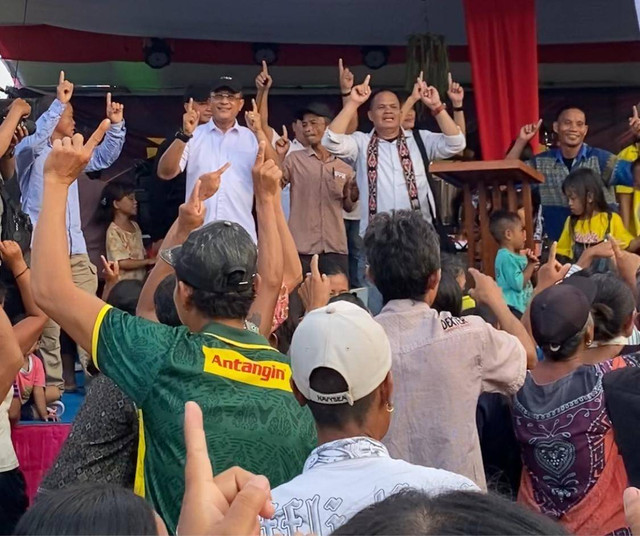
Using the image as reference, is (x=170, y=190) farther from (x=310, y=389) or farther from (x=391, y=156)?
(x=310, y=389)

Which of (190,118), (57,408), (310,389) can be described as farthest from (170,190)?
(310,389)

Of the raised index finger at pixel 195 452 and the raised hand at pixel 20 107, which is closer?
the raised index finger at pixel 195 452

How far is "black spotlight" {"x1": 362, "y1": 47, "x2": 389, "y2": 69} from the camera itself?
8.95 meters

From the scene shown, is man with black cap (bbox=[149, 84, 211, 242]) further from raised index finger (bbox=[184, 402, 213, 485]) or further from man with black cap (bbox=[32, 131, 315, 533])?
raised index finger (bbox=[184, 402, 213, 485])

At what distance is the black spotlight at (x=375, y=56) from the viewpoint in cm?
895

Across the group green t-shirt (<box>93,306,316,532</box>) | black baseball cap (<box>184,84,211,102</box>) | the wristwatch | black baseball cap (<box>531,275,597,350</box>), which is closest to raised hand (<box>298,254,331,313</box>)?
black baseball cap (<box>531,275,597,350</box>)

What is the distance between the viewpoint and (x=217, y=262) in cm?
213

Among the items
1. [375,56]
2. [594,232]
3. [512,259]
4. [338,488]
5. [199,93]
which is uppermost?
[375,56]

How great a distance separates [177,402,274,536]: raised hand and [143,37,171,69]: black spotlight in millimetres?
7853

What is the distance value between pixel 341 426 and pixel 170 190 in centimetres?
474

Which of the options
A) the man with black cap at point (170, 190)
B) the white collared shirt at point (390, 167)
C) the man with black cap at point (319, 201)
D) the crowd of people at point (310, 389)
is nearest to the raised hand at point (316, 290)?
the crowd of people at point (310, 389)

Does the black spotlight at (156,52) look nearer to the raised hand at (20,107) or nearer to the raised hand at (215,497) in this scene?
the raised hand at (20,107)

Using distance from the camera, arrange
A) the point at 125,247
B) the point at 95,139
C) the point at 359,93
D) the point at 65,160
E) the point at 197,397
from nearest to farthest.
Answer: the point at 197,397 < the point at 65,160 < the point at 95,139 < the point at 359,93 < the point at 125,247

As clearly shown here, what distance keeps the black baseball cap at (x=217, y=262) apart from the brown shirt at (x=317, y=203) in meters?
3.80
